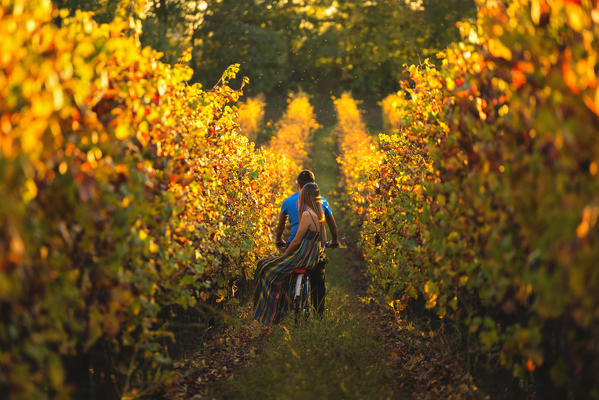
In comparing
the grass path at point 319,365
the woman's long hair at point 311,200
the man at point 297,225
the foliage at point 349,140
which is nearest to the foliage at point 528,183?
the grass path at point 319,365

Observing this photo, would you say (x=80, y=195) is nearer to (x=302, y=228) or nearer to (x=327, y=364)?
(x=327, y=364)

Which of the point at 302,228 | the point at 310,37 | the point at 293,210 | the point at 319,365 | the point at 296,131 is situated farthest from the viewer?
the point at 310,37

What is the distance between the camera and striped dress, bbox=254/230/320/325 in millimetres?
7500

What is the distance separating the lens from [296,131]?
103ft

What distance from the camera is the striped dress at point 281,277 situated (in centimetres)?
750

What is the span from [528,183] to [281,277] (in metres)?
4.81

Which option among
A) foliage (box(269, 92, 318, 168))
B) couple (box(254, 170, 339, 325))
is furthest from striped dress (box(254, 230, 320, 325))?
foliage (box(269, 92, 318, 168))

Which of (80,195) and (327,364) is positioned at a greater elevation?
(80,195)

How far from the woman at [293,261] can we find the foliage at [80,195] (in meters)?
2.05

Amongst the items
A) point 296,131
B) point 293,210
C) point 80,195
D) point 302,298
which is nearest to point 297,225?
point 293,210

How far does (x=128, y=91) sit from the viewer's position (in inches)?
163

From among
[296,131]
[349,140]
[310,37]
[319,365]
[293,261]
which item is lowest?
[310,37]

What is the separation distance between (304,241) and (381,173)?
2.39m

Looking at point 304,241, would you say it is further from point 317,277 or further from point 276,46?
point 276,46
